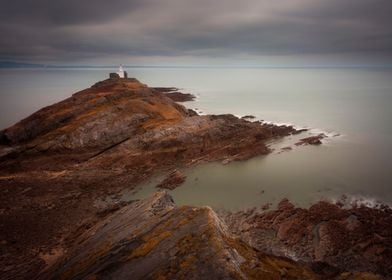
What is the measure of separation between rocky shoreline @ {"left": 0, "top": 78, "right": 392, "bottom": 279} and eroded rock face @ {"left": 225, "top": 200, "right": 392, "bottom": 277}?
0.45ft

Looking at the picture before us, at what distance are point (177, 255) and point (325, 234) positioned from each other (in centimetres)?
1507

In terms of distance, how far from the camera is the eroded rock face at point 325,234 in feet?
64.6

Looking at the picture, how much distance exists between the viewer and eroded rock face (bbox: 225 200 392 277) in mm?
19688

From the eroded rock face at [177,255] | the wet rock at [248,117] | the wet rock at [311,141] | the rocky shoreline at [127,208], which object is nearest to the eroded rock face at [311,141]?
the wet rock at [311,141]

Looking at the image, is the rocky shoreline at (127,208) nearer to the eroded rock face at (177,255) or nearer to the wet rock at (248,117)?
the eroded rock face at (177,255)

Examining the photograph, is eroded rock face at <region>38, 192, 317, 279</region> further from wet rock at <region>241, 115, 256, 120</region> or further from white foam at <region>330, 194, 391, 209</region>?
wet rock at <region>241, 115, 256, 120</region>

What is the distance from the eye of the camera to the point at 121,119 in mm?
47406

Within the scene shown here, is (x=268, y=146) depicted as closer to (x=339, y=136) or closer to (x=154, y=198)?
(x=339, y=136)

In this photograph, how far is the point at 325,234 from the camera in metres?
22.3

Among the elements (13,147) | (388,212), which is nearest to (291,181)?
(388,212)

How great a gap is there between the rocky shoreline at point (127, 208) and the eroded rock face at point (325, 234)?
137mm

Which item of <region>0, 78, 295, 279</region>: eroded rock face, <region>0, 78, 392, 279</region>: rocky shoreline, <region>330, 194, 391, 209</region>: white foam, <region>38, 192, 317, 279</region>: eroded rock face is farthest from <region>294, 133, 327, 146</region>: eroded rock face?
<region>38, 192, 317, 279</region>: eroded rock face

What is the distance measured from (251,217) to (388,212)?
38.5 ft

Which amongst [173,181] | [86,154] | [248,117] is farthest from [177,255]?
[248,117]
